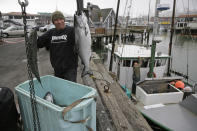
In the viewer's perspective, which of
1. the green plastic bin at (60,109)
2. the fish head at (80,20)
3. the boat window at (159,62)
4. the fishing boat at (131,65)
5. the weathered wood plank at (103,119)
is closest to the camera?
the green plastic bin at (60,109)

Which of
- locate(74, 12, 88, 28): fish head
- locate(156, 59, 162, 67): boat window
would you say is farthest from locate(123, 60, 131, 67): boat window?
locate(74, 12, 88, 28): fish head

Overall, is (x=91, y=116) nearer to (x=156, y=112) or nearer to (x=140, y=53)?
(x=156, y=112)

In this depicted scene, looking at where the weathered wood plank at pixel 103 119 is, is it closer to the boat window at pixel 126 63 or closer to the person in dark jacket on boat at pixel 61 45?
the person in dark jacket on boat at pixel 61 45

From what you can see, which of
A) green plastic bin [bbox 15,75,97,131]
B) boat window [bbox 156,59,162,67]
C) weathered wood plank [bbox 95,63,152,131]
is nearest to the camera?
green plastic bin [bbox 15,75,97,131]

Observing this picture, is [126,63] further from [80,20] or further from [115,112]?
[80,20]

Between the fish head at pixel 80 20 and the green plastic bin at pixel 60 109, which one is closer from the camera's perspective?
the green plastic bin at pixel 60 109

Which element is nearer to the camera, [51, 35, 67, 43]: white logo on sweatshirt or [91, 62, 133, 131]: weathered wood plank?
[91, 62, 133, 131]: weathered wood plank

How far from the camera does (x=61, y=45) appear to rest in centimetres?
261

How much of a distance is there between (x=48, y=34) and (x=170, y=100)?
4603mm

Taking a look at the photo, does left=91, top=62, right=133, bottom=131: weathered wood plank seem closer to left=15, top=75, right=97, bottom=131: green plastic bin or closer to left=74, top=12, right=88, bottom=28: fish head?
left=15, top=75, right=97, bottom=131: green plastic bin

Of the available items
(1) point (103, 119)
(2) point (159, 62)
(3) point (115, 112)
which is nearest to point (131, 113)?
(3) point (115, 112)

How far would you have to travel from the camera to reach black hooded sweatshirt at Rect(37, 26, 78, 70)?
8.52ft

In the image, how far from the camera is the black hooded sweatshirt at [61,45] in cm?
260

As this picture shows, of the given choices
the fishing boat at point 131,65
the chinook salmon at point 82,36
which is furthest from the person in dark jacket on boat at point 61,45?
the fishing boat at point 131,65
